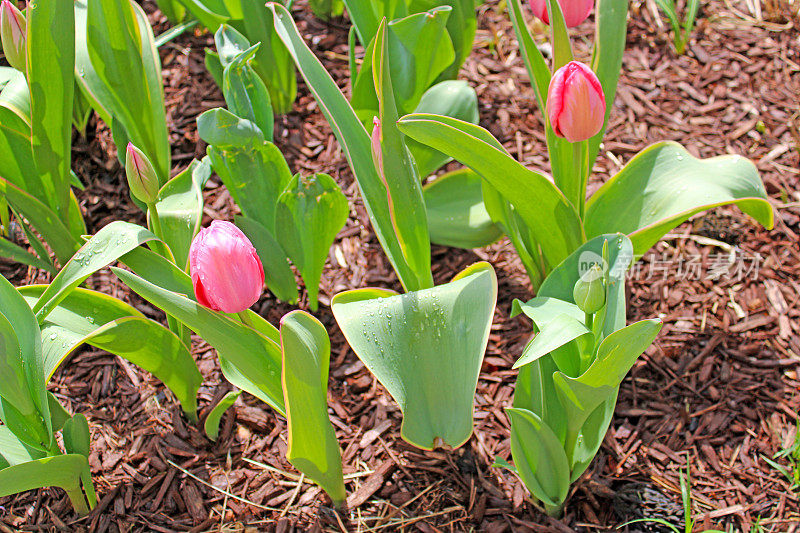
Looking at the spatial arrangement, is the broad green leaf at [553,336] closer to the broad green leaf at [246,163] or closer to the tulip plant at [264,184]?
the tulip plant at [264,184]

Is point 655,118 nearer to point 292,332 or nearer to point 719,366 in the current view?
point 719,366

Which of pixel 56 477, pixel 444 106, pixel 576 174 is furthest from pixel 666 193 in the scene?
pixel 56 477

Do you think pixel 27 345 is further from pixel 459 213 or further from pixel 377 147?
pixel 459 213

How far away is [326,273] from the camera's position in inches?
75.4

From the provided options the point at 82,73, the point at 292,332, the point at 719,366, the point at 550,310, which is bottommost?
the point at 719,366

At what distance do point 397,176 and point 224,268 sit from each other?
434 millimetres

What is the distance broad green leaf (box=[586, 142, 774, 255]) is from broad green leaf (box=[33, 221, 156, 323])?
92 centimetres

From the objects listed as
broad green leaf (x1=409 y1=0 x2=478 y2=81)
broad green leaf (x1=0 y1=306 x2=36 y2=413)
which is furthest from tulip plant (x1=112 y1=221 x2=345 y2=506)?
broad green leaf (x1=409 y1=0 x2=478 y2=81)

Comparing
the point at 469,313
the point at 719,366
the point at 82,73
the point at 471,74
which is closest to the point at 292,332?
the point at 469,313

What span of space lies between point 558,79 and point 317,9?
143 centimetres

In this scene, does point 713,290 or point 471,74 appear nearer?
point 713,290

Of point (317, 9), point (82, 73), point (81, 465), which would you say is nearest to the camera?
point (81, 465)

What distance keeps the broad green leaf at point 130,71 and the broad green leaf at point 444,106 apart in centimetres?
61

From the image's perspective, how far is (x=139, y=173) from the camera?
4.23ft
